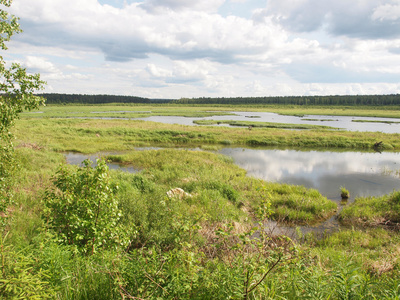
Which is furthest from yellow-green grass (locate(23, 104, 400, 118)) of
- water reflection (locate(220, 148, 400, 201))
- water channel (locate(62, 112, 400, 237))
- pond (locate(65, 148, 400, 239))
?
water reflection (locate(220, 148, 400, 201))

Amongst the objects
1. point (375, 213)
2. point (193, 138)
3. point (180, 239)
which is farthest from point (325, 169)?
point (180, 239)

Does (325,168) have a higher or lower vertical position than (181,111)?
lower

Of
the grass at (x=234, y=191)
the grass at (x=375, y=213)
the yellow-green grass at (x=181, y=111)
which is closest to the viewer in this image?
the grass at (x=375, y=213)

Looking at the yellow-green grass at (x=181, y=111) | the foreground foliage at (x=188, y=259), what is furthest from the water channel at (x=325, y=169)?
the yellow-green grass at (x=181, y=111)

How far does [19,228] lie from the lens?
744cm

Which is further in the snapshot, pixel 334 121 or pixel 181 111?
pixel 181 111

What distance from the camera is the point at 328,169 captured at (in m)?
24.2

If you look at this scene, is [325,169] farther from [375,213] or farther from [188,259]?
[188,259]

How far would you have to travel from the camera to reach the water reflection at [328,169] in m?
18.9

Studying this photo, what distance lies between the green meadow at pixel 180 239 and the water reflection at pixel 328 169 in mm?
2845

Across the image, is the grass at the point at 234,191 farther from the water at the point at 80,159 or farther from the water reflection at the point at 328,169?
the water reflection at the point at 328,169

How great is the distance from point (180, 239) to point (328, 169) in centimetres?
2268

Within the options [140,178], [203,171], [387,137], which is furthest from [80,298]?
[387,137]

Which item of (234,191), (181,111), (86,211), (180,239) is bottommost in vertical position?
(234,191)
